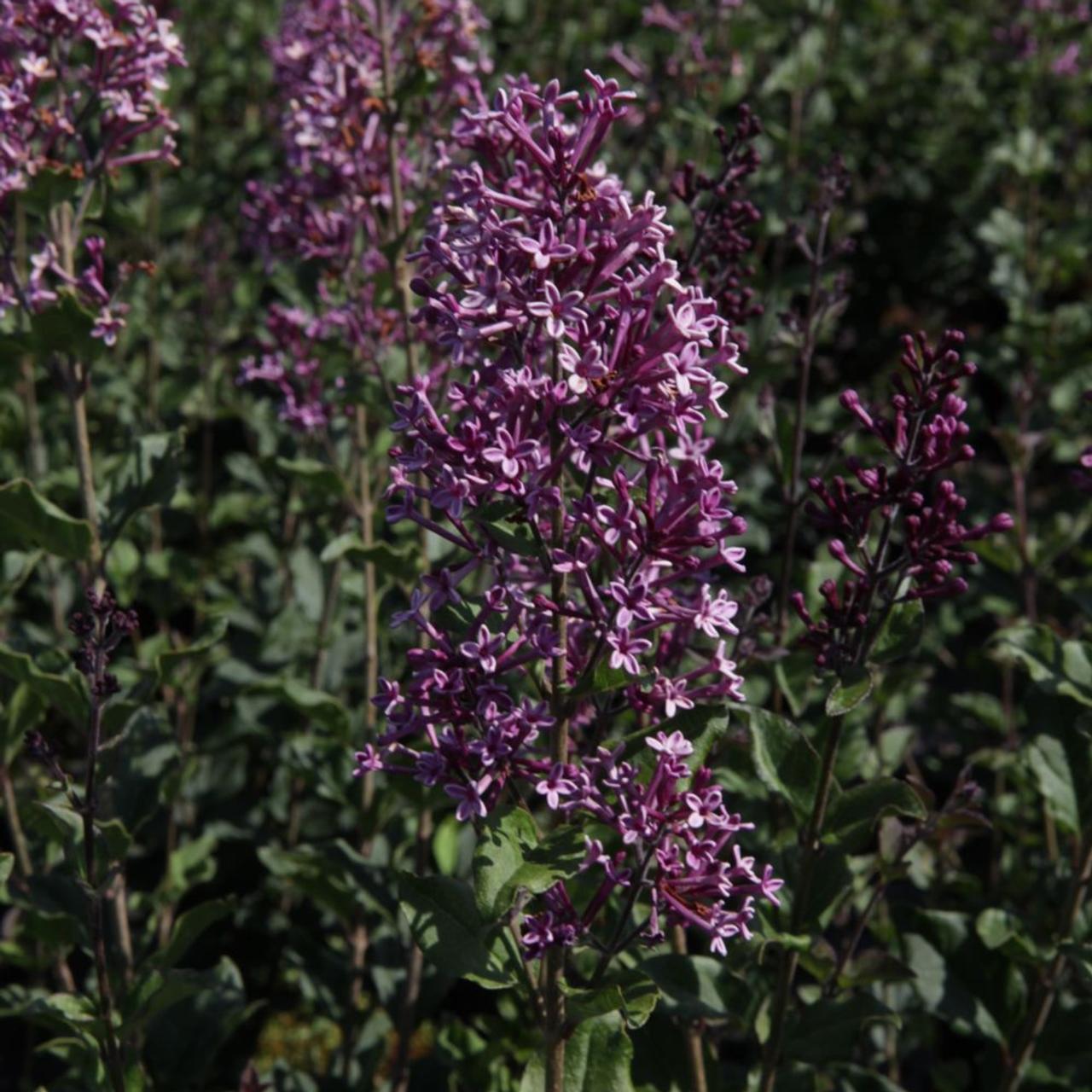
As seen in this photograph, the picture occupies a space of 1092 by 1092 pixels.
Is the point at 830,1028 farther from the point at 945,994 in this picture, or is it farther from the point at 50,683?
the point at 50,683

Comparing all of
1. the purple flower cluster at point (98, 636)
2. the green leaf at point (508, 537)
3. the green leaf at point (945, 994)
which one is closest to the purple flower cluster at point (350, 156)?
the purple flower cluster at point (98, 636)

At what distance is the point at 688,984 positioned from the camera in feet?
10.0

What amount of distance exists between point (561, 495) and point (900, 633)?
815mm

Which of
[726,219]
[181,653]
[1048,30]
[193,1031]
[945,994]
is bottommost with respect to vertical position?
[193,1031]

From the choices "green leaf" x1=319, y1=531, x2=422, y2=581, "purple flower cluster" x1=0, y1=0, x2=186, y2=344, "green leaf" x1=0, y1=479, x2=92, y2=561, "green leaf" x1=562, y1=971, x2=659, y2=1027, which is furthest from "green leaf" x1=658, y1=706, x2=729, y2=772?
"purple flower cluster" x1=0, y1=0, x2=186, y2=344

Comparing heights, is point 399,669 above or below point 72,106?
below

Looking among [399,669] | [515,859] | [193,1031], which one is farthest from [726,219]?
[193,1031]

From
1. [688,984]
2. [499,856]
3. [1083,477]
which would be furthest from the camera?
[1083,477]

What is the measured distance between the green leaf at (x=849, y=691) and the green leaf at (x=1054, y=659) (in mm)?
739

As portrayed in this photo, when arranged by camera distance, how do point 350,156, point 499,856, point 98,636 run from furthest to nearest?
point 350,156
point 98,636
point 499,856

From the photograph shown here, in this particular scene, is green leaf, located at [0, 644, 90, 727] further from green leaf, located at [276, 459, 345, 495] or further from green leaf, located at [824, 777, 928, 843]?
green leaf, located at [824, 777, 928, 843]

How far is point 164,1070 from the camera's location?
3688mm

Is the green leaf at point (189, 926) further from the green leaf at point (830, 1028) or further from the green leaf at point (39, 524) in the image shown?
the green leaf at point (830, 1028)

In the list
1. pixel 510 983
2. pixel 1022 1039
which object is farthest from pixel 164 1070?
pixel 1022 1039
